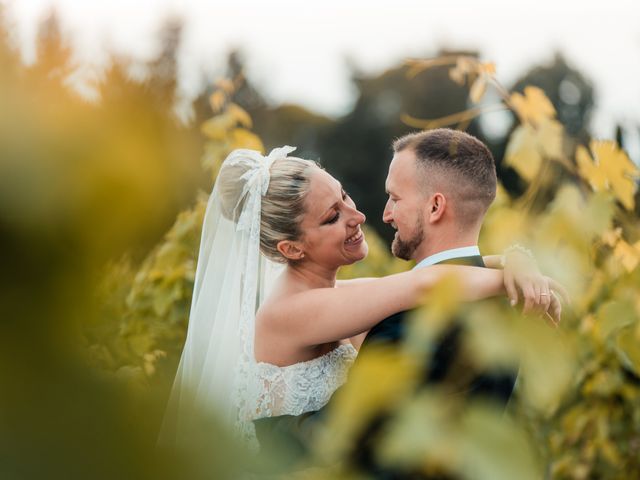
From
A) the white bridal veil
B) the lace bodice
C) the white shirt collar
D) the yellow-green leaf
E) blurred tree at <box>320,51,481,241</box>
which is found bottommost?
blurred tree at <box>320,51,481,241</box>

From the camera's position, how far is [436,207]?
3301 millimetres

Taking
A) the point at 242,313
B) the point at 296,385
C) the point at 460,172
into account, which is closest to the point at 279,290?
the point at 242,313

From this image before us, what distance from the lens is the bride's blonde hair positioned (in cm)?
374

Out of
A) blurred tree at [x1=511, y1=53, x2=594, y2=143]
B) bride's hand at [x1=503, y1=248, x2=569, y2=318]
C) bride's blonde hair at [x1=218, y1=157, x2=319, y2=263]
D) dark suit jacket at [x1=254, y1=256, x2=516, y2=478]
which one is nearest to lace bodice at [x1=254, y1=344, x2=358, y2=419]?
dark suit jacket at [x1=254, y1=256, x2=516, y2=478]

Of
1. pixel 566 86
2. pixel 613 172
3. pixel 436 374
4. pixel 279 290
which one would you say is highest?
pixel 613 172

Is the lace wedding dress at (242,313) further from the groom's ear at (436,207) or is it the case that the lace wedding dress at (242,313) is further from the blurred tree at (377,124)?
the blurred tree at (377,124)

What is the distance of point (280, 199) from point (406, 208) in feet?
2.28

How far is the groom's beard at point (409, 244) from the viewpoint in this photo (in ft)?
10.9

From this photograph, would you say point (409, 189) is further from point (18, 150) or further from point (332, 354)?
point (18, 150)

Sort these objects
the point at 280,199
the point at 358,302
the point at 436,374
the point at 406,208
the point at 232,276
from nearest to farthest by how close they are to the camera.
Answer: the point at 436,374, the point at 358,302, the point at 406,208, the point at 280,199, the point at 232,276

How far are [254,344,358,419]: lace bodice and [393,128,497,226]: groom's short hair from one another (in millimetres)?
907

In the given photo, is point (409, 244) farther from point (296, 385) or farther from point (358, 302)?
point (296, 385)

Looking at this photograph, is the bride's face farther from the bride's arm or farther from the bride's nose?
the bride's arm

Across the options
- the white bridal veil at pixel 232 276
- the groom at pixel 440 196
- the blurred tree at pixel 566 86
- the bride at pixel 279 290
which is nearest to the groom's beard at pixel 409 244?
the groom at pixel 440 196
